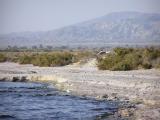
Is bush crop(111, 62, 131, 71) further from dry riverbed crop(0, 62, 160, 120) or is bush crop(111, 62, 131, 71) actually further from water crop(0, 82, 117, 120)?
water crop(0, 82, 117, 120)

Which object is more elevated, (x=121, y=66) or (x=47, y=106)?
(x=121, y=66)

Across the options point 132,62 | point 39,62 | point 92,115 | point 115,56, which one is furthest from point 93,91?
point 39,62

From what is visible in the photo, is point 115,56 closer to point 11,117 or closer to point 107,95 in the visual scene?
point 107,95

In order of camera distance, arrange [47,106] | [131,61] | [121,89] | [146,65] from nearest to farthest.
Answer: [47,106] → [121,89] → [146,65] → [131,61]

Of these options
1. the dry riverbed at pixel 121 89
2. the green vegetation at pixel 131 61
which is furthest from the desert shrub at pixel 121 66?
the dry riverbed at pixel 121 89

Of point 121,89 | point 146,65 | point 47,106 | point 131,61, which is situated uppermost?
point 131,61

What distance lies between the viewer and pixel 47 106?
23578 millimetres

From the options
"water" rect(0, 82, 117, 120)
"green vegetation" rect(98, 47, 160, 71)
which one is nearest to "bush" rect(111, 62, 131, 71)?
"green vegetation" rect(98, 47, 160, 71)

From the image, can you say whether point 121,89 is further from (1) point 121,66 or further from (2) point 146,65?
(2) point 146,65

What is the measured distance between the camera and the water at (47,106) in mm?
20108

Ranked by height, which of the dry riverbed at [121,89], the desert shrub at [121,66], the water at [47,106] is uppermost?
the desert shrub at [121,66]

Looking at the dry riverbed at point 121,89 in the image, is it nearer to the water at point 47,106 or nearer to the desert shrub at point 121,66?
the water at point 47,106

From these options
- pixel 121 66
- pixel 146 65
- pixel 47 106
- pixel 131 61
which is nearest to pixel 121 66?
pixel 121 66

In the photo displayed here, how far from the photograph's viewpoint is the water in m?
20.1
